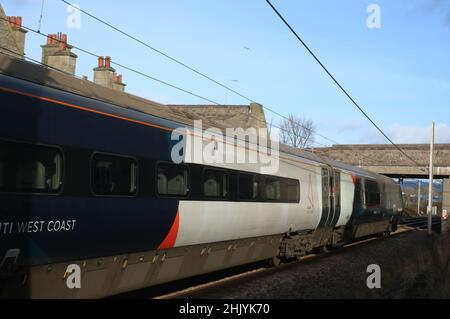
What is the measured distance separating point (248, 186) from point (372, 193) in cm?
1343

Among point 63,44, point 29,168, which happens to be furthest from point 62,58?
point 29,168

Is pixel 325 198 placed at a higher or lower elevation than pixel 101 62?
lower

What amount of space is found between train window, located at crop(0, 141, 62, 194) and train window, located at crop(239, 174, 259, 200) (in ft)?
16.2

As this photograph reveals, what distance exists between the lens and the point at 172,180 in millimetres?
8359

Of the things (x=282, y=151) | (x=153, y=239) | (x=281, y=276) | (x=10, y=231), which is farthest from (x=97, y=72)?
(x=10, y=231)

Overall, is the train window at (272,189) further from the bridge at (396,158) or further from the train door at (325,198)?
the bridge at (396,158)

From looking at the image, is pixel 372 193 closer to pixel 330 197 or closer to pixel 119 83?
pixel 330 197

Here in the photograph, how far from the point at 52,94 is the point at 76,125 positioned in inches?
19.0

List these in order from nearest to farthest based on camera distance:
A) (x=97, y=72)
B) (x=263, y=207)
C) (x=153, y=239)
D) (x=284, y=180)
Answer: (x=153, y=239)
(x=263, y=207)
(x=284, y=180)
(x=97, y=72)

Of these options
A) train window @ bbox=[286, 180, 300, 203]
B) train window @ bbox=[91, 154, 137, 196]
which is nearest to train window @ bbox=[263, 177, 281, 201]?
train window @ bbox=[286, 180, 300, 203]

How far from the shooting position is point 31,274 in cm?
Answer: 593

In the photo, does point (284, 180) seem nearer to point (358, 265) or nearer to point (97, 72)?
point (358, 265)

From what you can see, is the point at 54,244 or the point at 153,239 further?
the point at 153,239

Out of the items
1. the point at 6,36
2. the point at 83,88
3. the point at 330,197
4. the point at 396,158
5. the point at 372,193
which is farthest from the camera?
the point at 396,158
